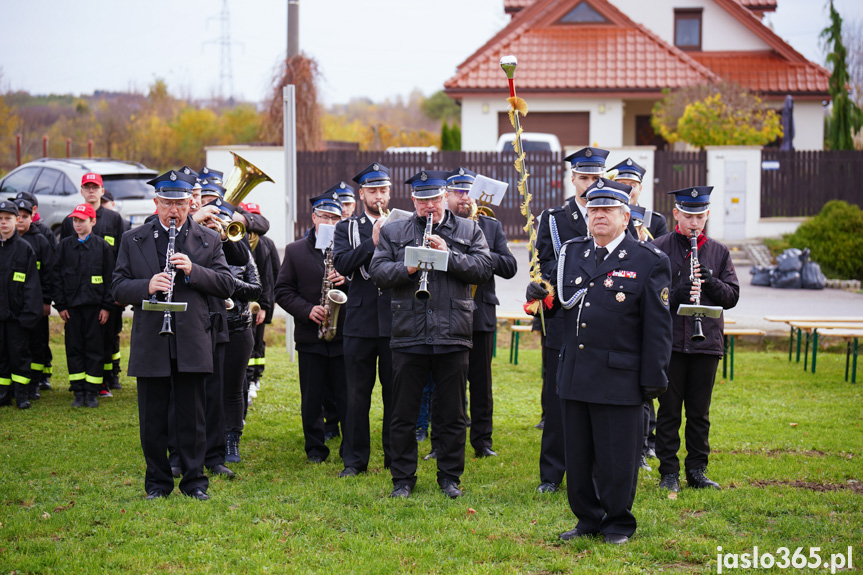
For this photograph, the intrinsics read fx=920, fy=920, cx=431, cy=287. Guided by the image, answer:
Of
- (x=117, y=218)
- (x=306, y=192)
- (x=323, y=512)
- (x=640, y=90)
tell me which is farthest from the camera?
(x=640, y=90)

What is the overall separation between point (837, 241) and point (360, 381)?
15.7 m

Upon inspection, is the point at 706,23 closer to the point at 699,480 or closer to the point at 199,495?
the point at 699,480

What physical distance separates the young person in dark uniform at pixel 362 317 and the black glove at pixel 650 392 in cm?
229

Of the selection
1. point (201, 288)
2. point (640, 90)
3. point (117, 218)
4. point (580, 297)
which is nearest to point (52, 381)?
point (117, 218)

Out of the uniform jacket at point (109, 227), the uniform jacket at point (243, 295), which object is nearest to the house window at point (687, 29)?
the uniform jacket at point (109, 227)

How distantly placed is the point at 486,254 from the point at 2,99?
3124 centimetres

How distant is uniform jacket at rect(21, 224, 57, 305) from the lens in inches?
401

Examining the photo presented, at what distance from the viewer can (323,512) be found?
6246mm

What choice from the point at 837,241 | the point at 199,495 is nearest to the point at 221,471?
the point at 199,495

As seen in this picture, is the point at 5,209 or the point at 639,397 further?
the point at 5,209

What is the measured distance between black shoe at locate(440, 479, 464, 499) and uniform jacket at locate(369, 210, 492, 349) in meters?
1.03

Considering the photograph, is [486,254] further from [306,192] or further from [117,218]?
[306,192]

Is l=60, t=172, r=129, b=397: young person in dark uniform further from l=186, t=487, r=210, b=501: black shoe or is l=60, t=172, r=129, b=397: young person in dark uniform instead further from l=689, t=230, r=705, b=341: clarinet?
l=689, t=230, r=705, b=341: clarinet

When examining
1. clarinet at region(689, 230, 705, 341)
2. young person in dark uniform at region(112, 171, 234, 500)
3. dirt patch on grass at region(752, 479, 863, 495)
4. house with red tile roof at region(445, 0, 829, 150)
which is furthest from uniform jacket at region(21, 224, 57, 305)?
house with red tile roof at region(445, 0, 829, 150)
